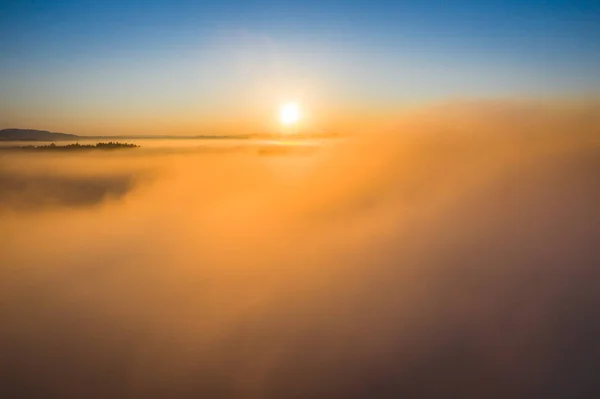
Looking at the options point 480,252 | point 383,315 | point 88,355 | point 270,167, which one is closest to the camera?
point 88,355

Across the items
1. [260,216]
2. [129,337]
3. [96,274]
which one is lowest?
[129,337]

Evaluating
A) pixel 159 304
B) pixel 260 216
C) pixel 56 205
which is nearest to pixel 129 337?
pixel 159 304

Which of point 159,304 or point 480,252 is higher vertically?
point 480,252

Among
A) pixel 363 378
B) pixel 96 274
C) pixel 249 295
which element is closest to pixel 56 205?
pixel 96 274

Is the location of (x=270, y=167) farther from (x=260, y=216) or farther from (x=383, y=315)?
(x=383, y=315)

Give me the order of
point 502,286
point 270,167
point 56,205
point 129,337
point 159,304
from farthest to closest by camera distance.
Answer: point 270,167 → point 56,205 → point 502,286 → point 159,304 → point 129,337

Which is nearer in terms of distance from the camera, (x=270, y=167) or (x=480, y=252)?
(x=480, y=252)

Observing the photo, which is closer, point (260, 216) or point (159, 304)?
point (159, 304)

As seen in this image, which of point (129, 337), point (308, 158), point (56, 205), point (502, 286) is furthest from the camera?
point (308, 158)

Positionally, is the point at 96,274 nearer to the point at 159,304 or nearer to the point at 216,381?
the point at 159,304
